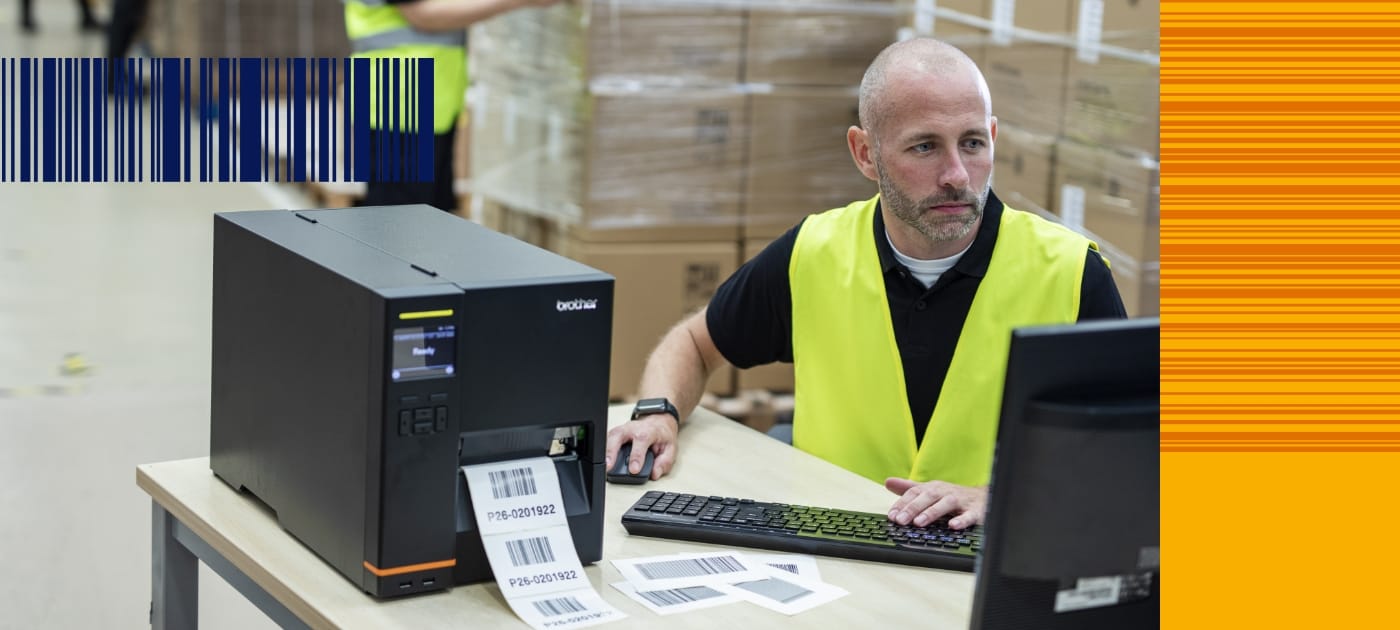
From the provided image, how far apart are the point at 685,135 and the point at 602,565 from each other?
280 cm

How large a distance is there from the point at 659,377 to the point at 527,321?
91cm

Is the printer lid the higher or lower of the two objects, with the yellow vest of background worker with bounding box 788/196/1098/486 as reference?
higher

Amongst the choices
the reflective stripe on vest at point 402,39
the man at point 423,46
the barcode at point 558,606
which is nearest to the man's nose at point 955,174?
the barcode at point 558,606

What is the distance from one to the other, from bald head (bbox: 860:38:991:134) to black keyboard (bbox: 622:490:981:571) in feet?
2.56

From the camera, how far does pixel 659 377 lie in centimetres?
291

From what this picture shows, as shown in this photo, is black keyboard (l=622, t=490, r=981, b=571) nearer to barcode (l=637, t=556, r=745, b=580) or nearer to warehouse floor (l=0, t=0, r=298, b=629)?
barcode (l=637, t=556, r=745, b=580)

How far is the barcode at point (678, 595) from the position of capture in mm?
2062

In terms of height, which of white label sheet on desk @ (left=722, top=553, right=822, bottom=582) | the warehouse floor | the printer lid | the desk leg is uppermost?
the printer lid

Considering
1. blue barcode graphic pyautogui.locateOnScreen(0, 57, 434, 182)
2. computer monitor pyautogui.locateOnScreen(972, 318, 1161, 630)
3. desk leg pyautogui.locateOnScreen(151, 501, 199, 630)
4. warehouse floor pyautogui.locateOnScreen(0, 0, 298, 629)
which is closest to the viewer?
computer monitor pyautogui.locateOnScreen(972, 318, 1161, 630)

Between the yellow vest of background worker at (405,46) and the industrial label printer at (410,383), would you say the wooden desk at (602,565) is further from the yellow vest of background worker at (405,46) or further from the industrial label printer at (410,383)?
the yellow vest of background worker at (405,46)

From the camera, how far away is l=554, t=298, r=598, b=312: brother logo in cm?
205

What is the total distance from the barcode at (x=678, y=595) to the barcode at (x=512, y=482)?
20cm

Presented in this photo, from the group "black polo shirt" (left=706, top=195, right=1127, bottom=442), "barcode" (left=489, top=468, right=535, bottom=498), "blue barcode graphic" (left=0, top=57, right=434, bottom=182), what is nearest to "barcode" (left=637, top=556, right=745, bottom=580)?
"barcode" (left=489, top=468, right=535, bottom=498)

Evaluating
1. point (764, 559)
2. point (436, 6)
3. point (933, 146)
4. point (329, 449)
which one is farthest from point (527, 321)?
point (436, 6)
